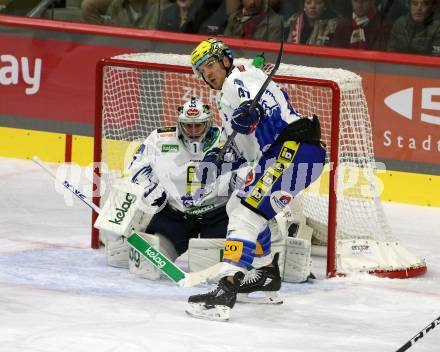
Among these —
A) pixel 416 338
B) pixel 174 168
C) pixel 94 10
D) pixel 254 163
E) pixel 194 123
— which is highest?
pixel 94 10

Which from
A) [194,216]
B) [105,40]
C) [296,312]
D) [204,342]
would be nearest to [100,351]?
[204,342]

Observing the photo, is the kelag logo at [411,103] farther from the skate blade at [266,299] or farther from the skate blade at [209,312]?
the skate blade at [209,312]

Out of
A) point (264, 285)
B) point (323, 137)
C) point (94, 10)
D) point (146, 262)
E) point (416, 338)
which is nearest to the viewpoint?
point (416, 338)

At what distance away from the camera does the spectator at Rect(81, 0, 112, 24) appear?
989 centimetres

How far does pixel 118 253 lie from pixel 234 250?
1.11 meters

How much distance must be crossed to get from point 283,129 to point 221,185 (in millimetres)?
791

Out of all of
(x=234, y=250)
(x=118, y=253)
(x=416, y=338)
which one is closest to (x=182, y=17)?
(x=118, y=253)

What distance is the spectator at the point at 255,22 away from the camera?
9391 millimetres

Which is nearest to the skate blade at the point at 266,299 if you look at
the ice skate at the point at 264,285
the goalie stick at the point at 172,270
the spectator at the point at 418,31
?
the ice skate at the point at 264,285

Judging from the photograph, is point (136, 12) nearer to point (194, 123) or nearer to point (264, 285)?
point (194, 123)

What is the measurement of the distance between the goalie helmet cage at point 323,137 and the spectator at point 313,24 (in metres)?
0.91

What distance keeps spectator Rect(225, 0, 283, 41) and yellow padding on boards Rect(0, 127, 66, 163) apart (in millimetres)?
1565

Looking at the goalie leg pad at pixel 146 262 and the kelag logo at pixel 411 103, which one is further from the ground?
the kelag logo at pixel 411 103

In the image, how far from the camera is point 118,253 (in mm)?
6941
